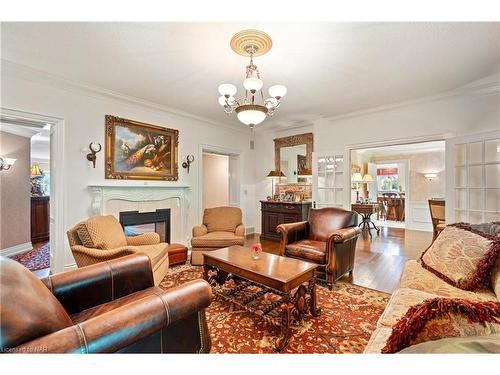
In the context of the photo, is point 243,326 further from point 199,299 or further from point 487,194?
point 487,194

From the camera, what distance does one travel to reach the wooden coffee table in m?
1.78

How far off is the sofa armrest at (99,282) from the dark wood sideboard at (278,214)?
349 cm

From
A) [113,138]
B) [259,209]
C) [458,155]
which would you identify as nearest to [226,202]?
[259,209]

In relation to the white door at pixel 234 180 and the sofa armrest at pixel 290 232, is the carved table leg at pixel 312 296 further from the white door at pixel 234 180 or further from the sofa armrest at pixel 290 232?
the white door at pixel 234 180

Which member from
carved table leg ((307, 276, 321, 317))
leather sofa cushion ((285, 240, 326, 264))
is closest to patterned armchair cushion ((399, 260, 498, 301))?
carved table leg ((307, 276, 321, 317))

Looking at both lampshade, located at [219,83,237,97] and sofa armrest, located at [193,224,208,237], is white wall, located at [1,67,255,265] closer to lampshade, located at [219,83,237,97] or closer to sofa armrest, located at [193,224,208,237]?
sofa armrest, located at [193,224,208,237]

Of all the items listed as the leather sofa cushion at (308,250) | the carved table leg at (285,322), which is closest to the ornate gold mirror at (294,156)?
the leather sofa cushion at (308,250)

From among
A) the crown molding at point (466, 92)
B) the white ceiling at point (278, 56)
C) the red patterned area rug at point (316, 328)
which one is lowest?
the red patterned area rug at point (316, 328)

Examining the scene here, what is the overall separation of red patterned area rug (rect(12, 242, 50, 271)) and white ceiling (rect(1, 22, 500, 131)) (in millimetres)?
2900

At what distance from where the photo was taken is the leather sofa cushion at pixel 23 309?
783 millimetres

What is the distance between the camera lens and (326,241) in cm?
289

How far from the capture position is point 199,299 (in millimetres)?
1221
